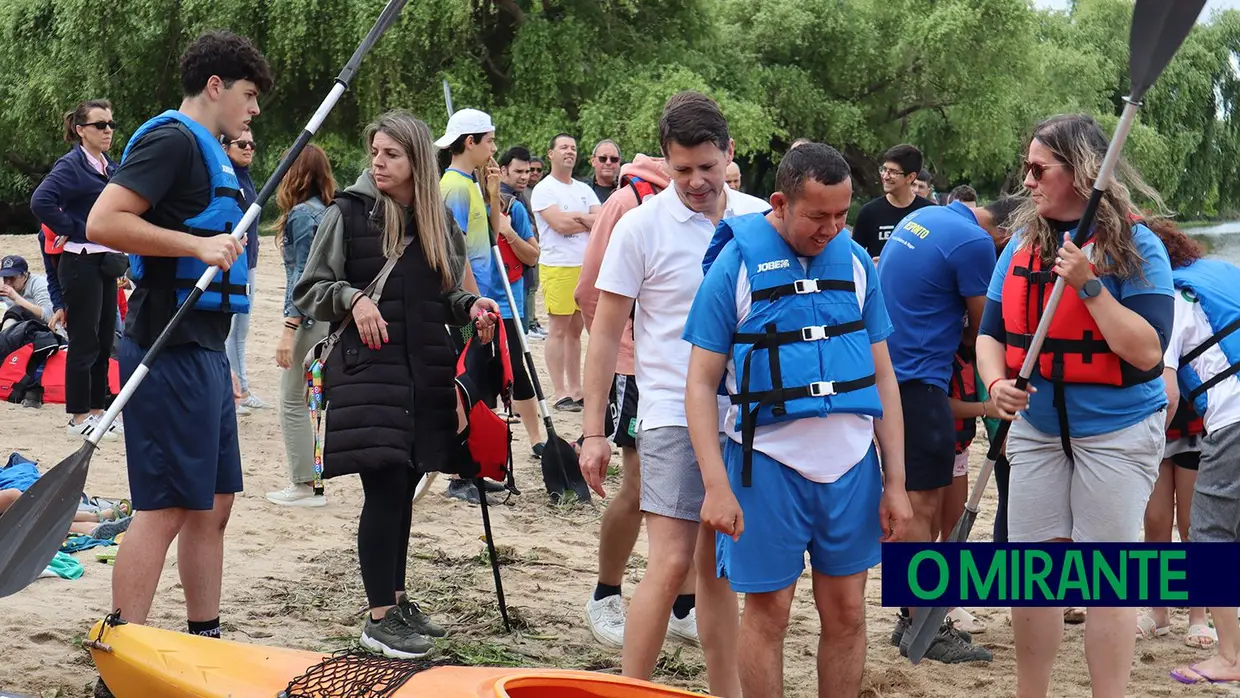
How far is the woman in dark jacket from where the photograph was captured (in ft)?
13.9

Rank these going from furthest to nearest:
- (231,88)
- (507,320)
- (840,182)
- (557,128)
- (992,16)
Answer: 1. (992,16)
2. (557,128)
3. (507,320)
4. (231,88)
5. (840,182)

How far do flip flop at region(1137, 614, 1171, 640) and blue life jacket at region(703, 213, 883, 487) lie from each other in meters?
2.49

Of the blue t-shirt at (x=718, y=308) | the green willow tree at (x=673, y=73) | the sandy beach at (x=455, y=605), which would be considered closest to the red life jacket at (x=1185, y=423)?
the sandy beach at (x=455, y=605)

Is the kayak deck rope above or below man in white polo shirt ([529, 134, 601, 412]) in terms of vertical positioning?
below

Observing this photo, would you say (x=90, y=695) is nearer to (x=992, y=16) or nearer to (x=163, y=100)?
(x=163, y=100)

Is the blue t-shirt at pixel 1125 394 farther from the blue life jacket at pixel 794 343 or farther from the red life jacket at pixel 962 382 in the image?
the red life jacket at pixel 962 382

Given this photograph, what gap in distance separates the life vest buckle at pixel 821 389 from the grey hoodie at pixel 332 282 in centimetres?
162

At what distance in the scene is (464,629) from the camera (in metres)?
4.89

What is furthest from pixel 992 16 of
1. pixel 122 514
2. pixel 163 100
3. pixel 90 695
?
pixel 90 695

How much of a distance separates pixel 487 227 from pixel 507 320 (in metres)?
0.90

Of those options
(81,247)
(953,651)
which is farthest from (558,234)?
(953,651)

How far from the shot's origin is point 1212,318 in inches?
179

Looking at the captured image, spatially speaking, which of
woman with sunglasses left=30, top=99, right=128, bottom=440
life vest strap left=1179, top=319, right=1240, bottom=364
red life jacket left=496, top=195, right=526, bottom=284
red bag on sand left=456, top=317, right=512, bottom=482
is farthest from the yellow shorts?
life vest strap left=1179, top=319, right=1240, bottom=364

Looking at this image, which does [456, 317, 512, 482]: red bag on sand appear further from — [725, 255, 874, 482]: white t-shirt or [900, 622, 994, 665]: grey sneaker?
[900, 622, 994, 665]: grey sneaker
